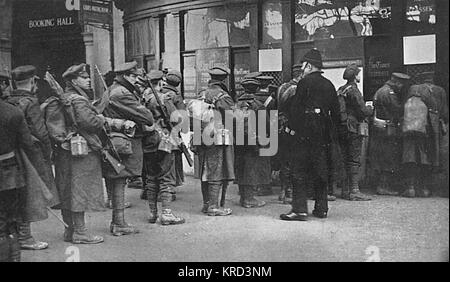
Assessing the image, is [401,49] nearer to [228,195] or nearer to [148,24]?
[228,195]

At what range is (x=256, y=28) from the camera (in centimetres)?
770

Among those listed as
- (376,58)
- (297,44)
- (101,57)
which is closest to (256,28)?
(297,44)

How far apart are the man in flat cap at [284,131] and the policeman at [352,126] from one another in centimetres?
62

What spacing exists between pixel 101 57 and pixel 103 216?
2776mm

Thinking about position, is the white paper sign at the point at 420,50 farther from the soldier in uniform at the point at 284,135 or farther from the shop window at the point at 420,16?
the soldier in uniform at the point at 284,135

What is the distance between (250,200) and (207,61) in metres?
2.54

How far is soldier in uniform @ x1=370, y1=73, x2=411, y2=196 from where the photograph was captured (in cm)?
659

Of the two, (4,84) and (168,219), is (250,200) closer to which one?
(168,219)

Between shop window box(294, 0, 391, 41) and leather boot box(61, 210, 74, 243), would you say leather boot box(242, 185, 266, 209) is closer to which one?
leather boot box(61, 210, 74, 243)

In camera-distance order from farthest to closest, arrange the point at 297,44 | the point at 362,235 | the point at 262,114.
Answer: the point at 297,44 < the point at 262,114 < the point at 362,235

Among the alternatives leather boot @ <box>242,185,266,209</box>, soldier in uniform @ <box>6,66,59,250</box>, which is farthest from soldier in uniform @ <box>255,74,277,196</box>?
soldier in uniform @ <box>6,66,59,250</box>

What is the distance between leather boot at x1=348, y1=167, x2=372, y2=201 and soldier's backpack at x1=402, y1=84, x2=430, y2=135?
0.82 metres

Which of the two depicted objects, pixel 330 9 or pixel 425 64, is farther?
pixel 330 9

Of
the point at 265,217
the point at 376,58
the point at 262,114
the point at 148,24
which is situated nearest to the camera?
the point at 265,217
